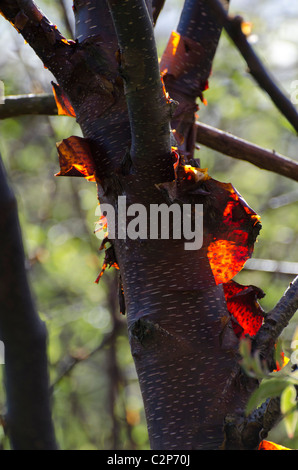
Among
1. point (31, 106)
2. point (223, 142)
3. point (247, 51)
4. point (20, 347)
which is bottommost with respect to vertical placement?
point (20, 347)

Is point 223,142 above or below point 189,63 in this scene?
below

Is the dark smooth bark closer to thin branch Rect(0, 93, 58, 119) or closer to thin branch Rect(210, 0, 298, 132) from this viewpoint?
thin branch Rect(210, 0, 298, 132)

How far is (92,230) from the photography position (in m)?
3.34

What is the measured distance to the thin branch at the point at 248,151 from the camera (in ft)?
4.66

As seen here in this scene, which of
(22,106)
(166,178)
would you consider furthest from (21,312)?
(22,106)

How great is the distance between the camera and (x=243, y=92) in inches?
125

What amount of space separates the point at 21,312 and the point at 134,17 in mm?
506

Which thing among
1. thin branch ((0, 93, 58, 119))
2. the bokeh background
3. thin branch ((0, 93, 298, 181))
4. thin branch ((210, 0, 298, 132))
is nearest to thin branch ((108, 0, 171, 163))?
thin branch ((210, 0, 298, 132))

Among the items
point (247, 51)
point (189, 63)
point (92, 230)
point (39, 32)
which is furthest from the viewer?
point (92, 230)

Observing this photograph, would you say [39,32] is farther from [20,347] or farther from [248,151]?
[248,151]

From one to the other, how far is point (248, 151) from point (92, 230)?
2016mm

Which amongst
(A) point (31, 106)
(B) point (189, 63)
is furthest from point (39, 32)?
(A) point (31, 106)
